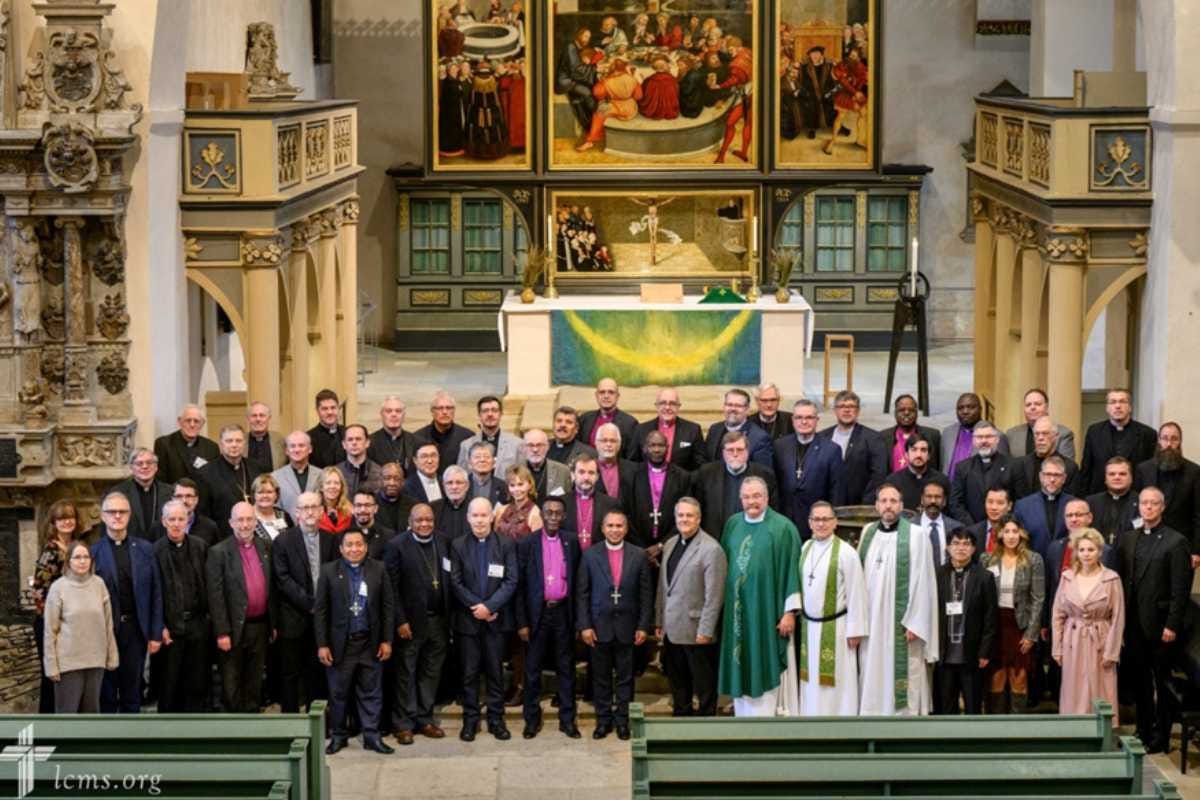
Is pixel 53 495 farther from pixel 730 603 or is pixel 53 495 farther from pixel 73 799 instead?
pixel 73 799

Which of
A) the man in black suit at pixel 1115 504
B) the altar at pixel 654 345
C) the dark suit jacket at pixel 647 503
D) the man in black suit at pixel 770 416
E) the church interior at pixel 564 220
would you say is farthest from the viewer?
the altar at pixel 654 345

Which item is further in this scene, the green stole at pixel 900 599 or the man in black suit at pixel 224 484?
the man in black suit at pixel 224 484

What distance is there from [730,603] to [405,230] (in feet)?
53.9

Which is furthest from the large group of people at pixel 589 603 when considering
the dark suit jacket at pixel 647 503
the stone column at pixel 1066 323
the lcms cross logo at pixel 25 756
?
the stone column at pixel 1066 323

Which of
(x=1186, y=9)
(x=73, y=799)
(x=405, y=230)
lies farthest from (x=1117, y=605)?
(x=405, y=230)

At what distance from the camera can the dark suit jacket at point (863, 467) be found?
16562 millimetres

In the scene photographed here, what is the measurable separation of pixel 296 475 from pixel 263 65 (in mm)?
7868

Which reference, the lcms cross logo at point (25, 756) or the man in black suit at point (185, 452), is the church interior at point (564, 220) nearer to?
the man in black suit at point (185, 452)

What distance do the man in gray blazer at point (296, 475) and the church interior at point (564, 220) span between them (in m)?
1.93

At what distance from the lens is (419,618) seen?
48.8ft

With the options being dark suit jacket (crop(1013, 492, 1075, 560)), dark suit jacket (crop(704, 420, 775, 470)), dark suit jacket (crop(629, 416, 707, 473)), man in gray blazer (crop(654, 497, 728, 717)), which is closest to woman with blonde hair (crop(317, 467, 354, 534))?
man in gray blazer (crop(654, 497, 728, 717))

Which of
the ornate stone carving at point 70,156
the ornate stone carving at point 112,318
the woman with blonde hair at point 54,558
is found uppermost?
the ornate stone carving at point 70,156

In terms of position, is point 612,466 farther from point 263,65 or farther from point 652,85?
point 652,85

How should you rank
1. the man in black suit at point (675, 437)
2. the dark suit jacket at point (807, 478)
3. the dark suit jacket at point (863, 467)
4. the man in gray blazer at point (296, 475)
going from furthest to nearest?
the man in black suit at point (675, 437)
the dark suit jacket at point (863, 467)
the dark suit jacket at point (807, 478)
the man in gray blazer at point (296, 475)
